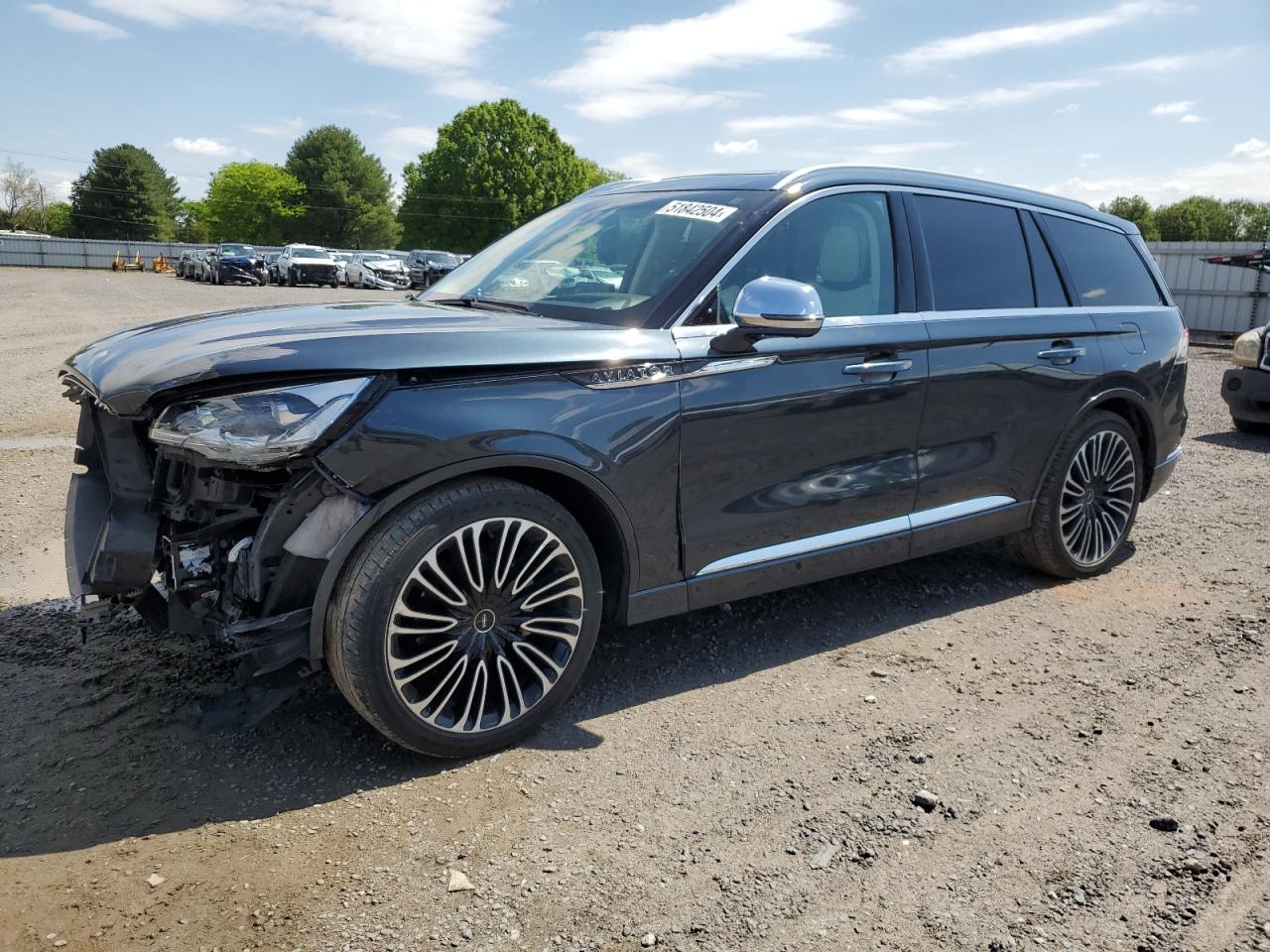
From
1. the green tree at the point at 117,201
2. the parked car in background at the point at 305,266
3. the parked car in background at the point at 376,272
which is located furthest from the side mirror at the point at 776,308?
the green tree at the point at 117,201

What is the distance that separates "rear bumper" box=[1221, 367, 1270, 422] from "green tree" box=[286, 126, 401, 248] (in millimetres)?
94097

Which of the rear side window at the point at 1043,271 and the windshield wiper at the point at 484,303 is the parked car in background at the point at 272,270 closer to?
the windshield wiper at the point at 484,303

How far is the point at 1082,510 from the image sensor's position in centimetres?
491

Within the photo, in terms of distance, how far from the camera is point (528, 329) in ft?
10.4

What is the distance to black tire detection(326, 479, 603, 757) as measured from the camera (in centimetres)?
278

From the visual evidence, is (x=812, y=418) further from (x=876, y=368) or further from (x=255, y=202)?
(x=255, y=202)

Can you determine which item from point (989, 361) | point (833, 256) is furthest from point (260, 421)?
point (989, 361)

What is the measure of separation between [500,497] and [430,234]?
77863 millimetres

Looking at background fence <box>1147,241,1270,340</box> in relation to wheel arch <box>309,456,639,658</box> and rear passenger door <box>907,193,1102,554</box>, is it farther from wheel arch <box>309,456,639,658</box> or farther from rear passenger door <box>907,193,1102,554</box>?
wheel arch <box>309,456,639,658</box>

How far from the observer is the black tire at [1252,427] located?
9.73 meters

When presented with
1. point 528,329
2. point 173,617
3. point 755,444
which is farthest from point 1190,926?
point 173,617

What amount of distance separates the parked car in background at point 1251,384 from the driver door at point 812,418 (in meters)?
7.26

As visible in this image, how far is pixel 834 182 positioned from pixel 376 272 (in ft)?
118

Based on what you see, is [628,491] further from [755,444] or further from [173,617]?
[173,617]
